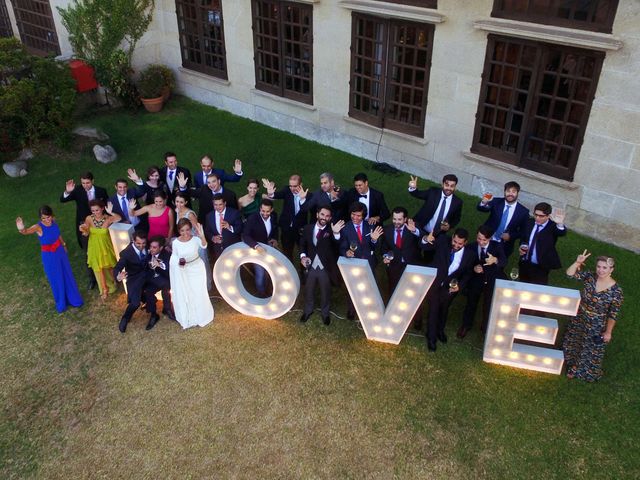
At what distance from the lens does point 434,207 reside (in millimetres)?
9367

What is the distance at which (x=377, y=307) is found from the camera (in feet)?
27.2

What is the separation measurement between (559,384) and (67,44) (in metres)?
18.0

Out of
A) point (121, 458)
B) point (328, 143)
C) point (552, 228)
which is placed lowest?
point (121, 458)

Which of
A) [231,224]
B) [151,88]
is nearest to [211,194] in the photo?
[231,224]

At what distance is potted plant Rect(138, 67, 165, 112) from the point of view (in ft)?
54.3

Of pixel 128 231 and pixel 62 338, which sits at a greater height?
pixel 128 231

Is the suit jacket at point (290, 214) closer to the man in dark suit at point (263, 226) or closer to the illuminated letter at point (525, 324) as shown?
the man in dark suit at point (263, 226)

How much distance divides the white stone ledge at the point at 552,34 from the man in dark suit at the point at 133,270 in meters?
7.12

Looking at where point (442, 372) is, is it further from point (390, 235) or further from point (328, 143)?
point (328, 143)

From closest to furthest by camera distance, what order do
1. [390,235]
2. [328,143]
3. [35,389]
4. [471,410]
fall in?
[471,410] < [35,389] < [390,235] < [328,143]

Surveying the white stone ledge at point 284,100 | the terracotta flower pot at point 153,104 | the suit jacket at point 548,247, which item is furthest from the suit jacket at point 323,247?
the terracotta flower pot at point 153,104

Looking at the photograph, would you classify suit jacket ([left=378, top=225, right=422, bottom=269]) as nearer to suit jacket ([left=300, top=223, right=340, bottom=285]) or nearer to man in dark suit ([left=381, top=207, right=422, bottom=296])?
man in dark suit ([left=381, top=207, right=422, bottom=296])

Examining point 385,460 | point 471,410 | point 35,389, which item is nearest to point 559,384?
point 471,410

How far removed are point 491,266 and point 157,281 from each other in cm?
509
